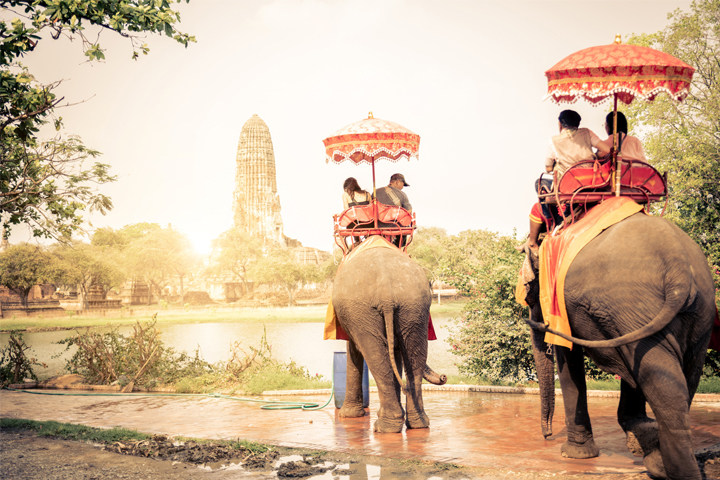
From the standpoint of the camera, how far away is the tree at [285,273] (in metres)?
60.8

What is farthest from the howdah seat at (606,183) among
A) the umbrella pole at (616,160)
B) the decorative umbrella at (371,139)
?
the decorative umbrella at (371,139)

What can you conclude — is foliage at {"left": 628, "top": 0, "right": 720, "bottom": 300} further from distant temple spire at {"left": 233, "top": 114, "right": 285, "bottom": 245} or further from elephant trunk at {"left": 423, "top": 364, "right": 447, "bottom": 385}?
distant temple spire at {"left": 233, "top": 114, "right": 285, "bottom": 245}

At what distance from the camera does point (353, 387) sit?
25.7 ft

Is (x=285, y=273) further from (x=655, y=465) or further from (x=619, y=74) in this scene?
(x=655, y=465)

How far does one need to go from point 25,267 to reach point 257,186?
48.1 m

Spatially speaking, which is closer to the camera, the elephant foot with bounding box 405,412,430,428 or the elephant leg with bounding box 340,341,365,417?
the elephant foot with bounding box 405,412,430,428

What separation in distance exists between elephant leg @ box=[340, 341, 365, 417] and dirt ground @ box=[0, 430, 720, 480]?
1745 mm

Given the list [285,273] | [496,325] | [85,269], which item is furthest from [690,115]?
[285,273]

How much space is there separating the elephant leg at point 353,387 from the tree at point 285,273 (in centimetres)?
5145

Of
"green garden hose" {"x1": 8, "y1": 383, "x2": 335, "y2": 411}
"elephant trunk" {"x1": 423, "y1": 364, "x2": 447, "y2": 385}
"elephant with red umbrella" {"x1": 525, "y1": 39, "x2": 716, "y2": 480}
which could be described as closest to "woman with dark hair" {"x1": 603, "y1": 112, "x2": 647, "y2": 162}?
"elephant with red umbrella" {"x1": 525, "y1": 39, "x2": 716, "y2": 480}

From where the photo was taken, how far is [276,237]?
8831 cm

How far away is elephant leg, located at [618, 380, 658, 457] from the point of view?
15.4ft

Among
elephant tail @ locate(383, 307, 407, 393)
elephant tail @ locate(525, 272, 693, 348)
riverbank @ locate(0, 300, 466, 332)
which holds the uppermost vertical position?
elephant tail @ locate(525, 272, 693, 348)

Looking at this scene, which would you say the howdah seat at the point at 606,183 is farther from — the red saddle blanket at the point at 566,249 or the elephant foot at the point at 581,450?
the elephant foot at the point at 581,450
